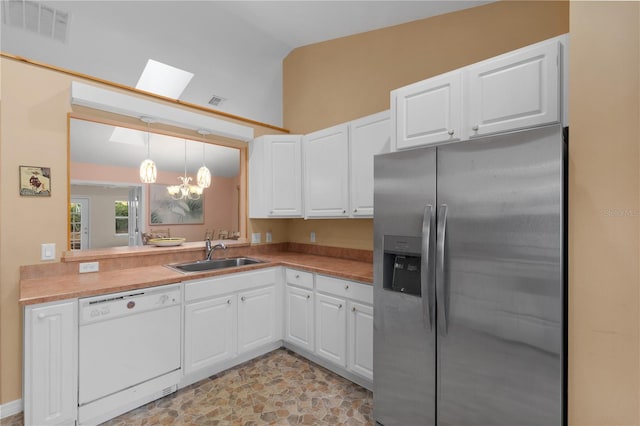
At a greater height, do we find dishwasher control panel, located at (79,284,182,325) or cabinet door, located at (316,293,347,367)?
dishwasher control panel, located at (79,284,182,325)

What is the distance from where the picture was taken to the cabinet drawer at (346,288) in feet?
7.43

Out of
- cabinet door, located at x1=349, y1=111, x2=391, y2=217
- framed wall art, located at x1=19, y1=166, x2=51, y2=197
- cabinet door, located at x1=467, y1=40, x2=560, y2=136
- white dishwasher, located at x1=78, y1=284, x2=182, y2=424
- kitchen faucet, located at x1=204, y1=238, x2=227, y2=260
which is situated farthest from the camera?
kitchen faucet, located at x1=204, y1=238, x2=227, y2=260

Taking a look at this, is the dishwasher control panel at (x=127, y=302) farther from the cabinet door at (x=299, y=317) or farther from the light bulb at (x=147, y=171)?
the light bulb at (x=147, y=171)

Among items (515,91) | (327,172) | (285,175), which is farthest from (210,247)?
(515,91)

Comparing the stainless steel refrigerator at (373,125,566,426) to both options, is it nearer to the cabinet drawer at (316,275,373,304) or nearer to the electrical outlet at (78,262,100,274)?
the cabinet drawer at (316,275,373,304)

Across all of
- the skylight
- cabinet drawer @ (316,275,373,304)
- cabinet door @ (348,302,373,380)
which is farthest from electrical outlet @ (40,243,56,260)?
cabinet door @ (348,302,373,380)

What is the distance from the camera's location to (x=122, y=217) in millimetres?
5566

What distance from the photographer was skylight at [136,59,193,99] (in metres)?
2.89

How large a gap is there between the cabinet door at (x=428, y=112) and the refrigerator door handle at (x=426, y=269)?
55cm

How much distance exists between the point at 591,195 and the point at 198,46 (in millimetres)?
3364

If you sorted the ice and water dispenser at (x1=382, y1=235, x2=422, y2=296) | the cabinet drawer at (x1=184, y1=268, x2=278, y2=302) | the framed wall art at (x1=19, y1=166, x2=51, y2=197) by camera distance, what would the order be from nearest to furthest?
the ice and water dispenser at (x1=382, y1=235, x2=422, y2=296)
the framed wall art at (x1=19, y1=166, x2=51, y2=197)
the cabinet drawer at (x1=184, y1=268, x2=278, y2=302)

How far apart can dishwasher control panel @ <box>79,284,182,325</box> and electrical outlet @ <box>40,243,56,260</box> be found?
2.25 ft

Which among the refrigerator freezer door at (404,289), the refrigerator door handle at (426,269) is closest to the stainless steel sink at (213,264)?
the refrigerator freezer door at (404,289)

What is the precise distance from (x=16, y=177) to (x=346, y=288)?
2530mm
